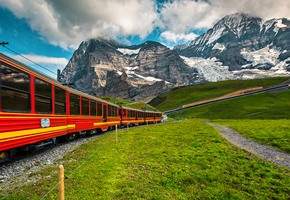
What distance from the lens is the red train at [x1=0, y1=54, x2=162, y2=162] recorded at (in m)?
9.23

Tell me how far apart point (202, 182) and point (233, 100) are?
115 m

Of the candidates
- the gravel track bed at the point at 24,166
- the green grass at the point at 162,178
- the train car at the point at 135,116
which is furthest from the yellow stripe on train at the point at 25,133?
the train car at the point at 135,116

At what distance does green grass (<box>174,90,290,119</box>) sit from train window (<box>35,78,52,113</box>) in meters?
81.4

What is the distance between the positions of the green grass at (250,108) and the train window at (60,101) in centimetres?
7935

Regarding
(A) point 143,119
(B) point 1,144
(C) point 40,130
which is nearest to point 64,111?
(C) point 40,130

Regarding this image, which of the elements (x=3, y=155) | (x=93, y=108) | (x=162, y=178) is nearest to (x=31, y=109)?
(x=3, y=155)

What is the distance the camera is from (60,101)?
1509cm

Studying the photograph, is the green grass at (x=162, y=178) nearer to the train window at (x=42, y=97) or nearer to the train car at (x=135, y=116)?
the train window at (x=42, y=97)

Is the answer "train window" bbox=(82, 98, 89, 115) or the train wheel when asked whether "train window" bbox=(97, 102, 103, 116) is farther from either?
the train wheel

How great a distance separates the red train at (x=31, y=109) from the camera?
9.23m

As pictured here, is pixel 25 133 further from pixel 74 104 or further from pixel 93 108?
pixel 93 108

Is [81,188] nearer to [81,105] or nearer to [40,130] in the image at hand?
[40,130]

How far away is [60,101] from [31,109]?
4.03m

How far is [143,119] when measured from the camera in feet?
189
